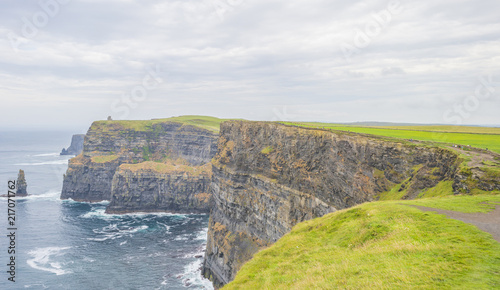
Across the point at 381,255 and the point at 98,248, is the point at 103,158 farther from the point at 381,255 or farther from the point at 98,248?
the point at 381,255

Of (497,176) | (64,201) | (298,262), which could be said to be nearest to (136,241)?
(64,201)

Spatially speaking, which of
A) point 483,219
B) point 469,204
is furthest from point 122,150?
point 483,219

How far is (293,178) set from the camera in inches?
1982

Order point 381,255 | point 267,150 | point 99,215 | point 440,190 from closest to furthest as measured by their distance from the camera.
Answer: point 381,255
point 440,190
point 267,150
point 99,215

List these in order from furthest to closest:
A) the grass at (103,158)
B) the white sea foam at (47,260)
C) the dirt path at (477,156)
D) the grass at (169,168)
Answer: the grass at (103,158)
the grass at (169,168)
the white sea foam at (47,260)
the dirt path at (477,156)

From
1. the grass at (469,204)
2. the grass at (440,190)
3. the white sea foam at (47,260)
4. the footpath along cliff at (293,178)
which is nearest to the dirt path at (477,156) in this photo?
the footpath along cliff at (293,178)

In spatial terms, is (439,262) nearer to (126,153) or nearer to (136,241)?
(136,241)

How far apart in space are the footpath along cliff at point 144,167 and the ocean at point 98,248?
Answer: 639 centimetres

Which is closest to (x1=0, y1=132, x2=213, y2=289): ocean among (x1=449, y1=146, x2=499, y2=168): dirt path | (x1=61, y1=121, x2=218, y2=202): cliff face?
(x1=61, y1=121, x2=218, y2=202): cliff face

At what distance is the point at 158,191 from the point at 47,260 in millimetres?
50704

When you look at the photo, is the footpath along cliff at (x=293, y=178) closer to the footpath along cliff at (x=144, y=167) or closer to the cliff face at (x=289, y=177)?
the cliff face at (x=289, y=177)

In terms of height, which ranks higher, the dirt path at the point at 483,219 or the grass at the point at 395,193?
the dirt path at the point at 483,219

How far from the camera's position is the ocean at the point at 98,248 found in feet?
194

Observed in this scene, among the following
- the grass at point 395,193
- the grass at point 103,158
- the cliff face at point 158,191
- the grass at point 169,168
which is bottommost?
the cliff face at point 158,191
